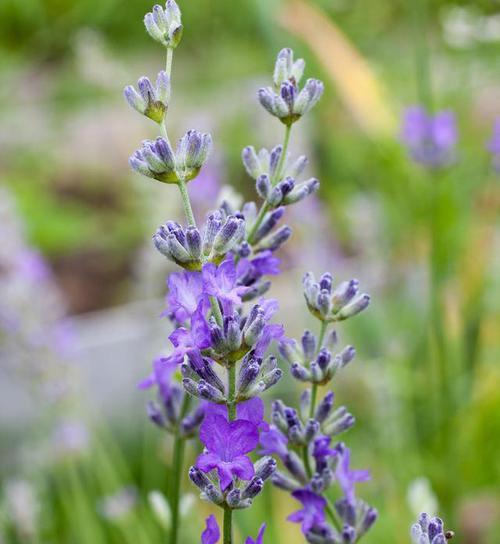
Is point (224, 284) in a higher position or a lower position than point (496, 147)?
lower

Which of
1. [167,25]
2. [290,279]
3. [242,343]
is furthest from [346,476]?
[290,279]

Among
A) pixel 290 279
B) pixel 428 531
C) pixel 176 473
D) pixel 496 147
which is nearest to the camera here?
pixel 428 531

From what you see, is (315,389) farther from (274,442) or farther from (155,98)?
(155,98)

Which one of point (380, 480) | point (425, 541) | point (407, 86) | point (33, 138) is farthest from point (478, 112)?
point (425, 541)

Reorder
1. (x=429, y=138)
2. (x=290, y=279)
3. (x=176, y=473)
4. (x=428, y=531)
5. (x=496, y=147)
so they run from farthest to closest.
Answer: (x=290, y=279) → (x=429, y=138) → (x=496, y=147) → (x=176, y=473) → (x=428, y=531)

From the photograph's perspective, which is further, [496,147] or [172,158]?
[496,147]

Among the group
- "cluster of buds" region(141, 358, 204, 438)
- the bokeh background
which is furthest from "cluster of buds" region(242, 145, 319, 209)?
the bokeh background

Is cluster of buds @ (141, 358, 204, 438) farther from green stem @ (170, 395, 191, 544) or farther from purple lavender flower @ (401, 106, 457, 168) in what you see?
purple lavender flower @ (401, 106, 457, 168)

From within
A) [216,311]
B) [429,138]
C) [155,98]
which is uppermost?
[429,138]
